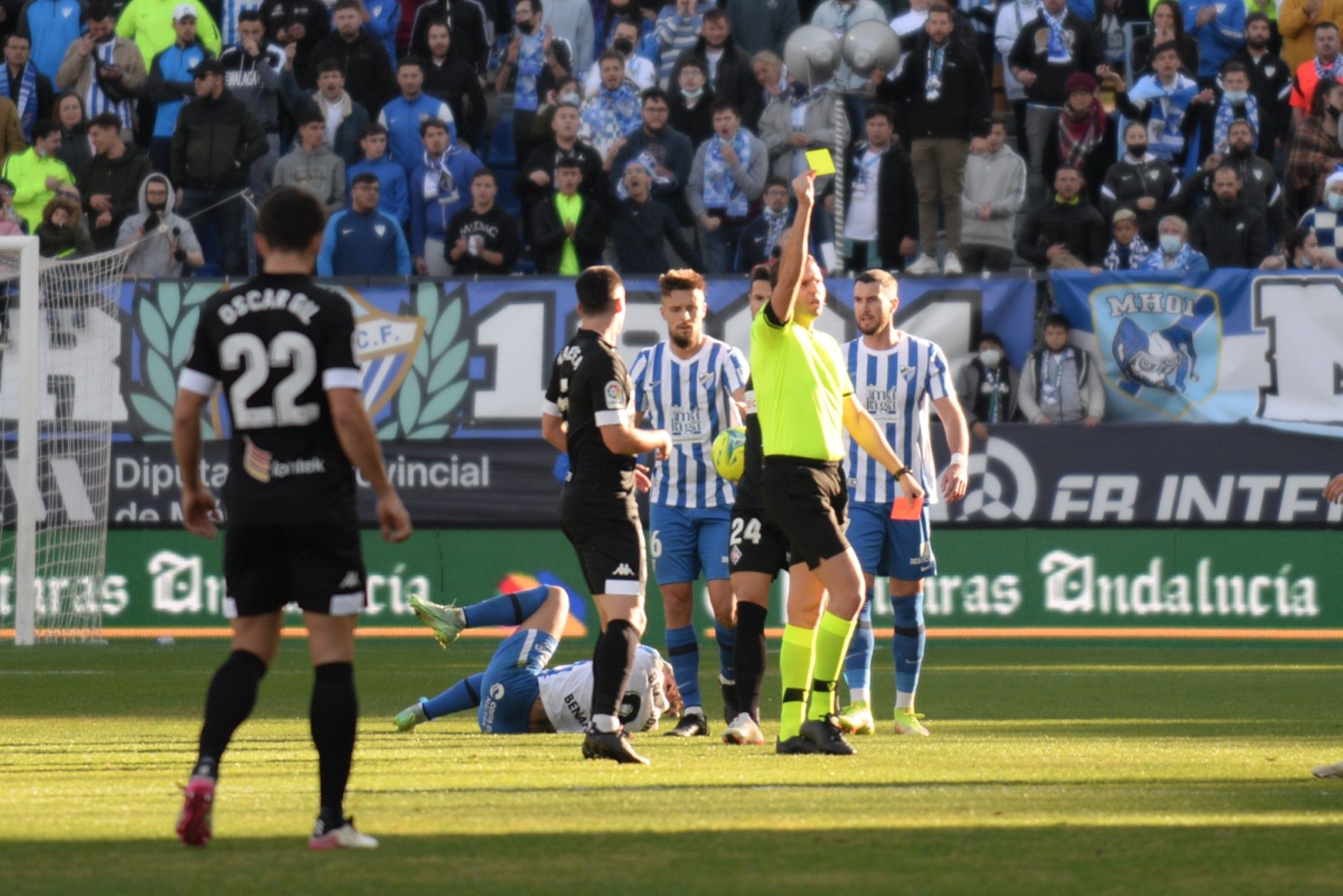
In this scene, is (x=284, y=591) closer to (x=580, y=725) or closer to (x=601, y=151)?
(x=580, y=725)

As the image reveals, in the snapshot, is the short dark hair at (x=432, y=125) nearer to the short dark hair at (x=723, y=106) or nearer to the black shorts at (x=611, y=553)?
the short dark hair at (x=723, y=106)

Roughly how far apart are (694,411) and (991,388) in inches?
300

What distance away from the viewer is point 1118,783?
7.55m

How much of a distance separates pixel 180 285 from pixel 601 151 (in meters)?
4.35

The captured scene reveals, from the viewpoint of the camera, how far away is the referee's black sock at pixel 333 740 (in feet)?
19.0

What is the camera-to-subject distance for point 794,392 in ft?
27.7

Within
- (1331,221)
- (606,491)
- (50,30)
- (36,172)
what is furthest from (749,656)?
(50,30)

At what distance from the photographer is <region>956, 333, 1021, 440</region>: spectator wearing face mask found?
17453mm

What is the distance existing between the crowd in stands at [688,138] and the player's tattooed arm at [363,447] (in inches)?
480

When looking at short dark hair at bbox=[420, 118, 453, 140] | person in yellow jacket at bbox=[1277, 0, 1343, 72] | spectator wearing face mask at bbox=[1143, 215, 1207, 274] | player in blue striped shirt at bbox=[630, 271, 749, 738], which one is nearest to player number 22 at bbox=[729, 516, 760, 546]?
player in blue striped shirt at bbox=[630, 271, 749, 738]

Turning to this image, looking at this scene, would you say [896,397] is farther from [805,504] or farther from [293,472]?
[293,472]

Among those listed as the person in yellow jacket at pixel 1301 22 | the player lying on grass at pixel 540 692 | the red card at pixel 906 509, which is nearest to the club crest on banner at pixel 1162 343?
the person in yellow jacket at pixel 1301 22

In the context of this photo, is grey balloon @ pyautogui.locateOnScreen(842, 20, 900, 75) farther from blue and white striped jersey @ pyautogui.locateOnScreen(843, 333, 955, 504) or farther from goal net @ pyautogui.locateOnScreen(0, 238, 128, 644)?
blue and white striped jersey @ pyautogui.locateOnScreen(843, 333, 955, 504)

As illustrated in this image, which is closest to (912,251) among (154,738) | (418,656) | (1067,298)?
(1067,298)
